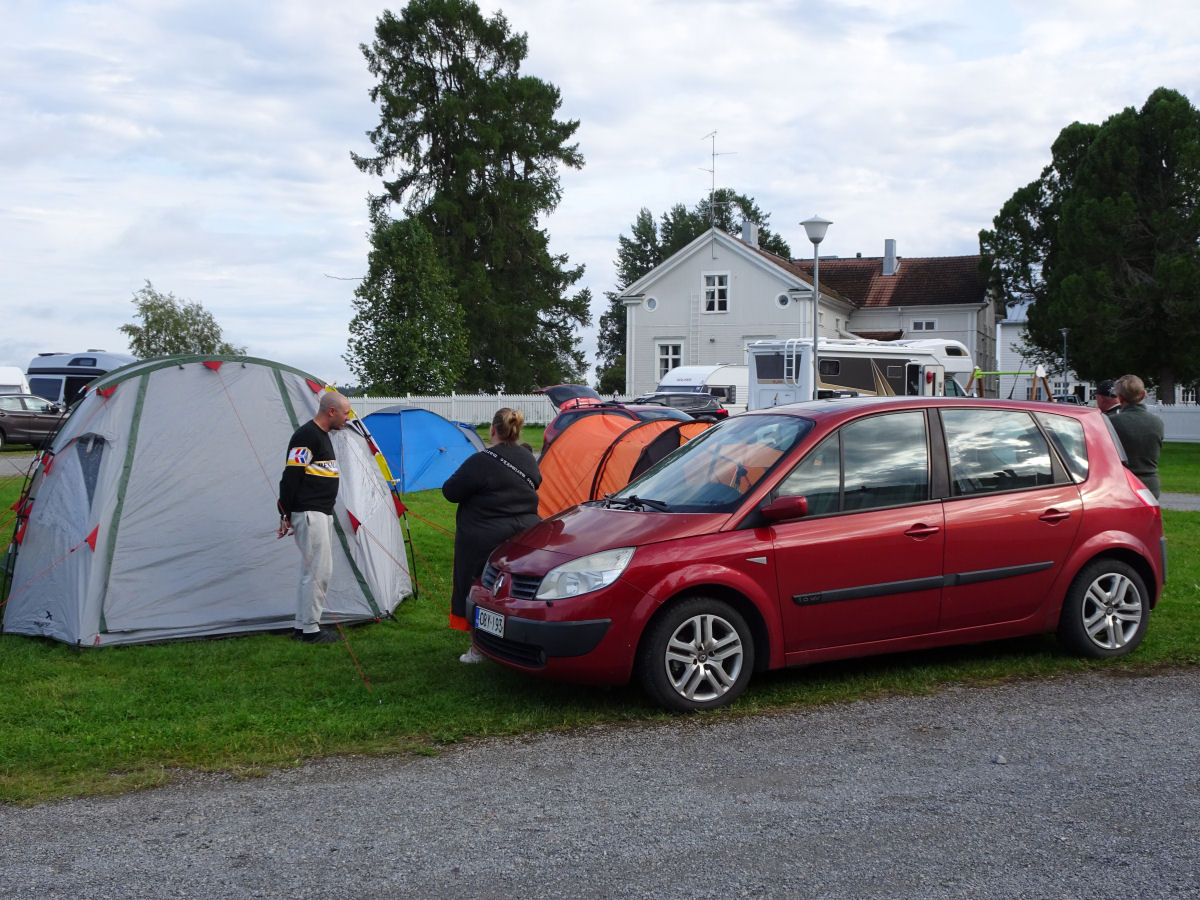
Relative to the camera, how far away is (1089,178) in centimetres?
3703

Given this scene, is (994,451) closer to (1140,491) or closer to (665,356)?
(1140,491)

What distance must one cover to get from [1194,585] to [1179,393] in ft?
190

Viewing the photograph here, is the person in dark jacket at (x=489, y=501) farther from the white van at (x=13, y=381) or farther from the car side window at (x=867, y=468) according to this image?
the white van at (x=13, y=381)

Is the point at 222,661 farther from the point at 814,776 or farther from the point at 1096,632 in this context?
the point at 1096,632

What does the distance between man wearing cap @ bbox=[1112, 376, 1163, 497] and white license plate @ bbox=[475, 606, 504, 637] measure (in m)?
5.33

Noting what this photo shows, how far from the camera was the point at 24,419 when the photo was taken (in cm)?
2848

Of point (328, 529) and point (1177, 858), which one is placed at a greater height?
point (328, 529)

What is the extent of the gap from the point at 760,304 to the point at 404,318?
14528 millimetres

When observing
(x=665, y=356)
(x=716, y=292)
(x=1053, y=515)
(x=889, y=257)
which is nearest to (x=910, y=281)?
(x=889, y=257)

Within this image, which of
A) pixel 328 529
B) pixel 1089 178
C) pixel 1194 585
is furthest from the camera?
pixel 1089 178

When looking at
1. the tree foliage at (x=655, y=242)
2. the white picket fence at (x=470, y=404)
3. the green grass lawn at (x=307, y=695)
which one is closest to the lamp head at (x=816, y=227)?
the green grass lawn at (x=307, y=695)

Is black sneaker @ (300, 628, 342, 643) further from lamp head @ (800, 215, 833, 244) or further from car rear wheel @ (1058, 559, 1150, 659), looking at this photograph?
lamp head @ (800, 215, 833, 244)

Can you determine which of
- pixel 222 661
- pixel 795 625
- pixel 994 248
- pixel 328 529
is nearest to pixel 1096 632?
pixel 795 625

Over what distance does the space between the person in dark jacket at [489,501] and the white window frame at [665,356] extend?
39772mm
